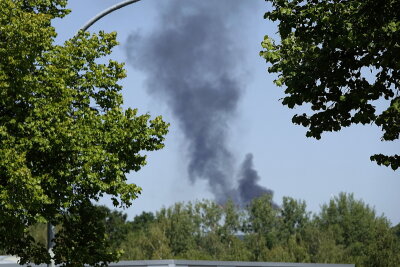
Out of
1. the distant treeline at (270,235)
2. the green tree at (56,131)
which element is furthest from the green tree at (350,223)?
the green tree at (56,131)

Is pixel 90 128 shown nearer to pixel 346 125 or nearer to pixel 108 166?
pixel 108 166

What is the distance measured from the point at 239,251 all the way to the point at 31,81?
253 ft

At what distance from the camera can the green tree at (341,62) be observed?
16.6m

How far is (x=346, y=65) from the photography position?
705 inches

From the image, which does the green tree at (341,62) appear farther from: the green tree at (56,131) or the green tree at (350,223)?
the green tree at (350,223)

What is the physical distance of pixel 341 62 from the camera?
58.9 feet

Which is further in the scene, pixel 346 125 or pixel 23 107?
pixel 23 107

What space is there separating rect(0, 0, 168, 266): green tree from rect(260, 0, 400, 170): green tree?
6668 mm

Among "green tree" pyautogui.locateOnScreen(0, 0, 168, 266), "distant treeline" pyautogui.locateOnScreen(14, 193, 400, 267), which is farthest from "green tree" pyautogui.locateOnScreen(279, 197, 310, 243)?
"green tree" pyautogui.locateOnScreen(0, 0, 168, 266)

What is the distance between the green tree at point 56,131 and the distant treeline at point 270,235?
2468 inches

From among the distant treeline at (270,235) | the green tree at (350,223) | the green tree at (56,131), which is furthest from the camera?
the green tree at (350,223)

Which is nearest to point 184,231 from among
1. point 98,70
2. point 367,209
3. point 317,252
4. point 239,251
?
point 239,251

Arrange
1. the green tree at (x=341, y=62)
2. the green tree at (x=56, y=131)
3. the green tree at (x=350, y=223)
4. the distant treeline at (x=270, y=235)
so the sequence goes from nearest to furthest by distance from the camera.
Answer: the green tree at (x=341, y=62)
the green tree at (x=56, y=131)
the distant treeline at (x=270, y=235)
the green tree at (x=350, y=223)

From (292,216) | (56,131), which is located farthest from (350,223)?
(56,131)
